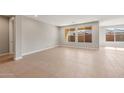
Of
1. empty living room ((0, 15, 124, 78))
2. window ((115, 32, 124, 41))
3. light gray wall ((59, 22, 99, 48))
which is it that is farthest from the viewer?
window ((115, 32, 124, 41))

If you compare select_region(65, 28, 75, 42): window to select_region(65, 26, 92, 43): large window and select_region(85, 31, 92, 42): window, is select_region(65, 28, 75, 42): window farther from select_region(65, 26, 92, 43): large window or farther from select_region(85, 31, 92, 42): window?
select_region(85, 31, 92, 42): window

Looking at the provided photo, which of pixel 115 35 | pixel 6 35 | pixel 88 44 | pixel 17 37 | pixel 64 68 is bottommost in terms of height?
pixel 64 68

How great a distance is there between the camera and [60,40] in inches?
499

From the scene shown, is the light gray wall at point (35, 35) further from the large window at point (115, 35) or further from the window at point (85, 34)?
the large window at point (115, 35)

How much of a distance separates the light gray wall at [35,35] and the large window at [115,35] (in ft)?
18.1

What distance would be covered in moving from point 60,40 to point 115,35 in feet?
18.4

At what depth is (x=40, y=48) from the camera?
29.2ft

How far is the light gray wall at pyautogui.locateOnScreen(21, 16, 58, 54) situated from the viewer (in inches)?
269

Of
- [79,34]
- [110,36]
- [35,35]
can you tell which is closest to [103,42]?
[110,36]

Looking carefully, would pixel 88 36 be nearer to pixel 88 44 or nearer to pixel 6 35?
pixel 88 44

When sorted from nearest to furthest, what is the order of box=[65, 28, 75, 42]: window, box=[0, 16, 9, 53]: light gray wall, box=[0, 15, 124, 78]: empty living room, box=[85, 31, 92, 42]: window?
box=[0, 15, 124, 78]: empty living room < box=[0, 16, 9, 53]: light gray wall < box=[85, 31, 92, 42]: window < box=[65, 28, 75, 42]: window

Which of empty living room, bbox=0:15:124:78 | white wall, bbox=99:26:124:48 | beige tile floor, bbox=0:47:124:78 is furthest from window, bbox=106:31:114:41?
beige tile floor, bbox=0:47:124:78

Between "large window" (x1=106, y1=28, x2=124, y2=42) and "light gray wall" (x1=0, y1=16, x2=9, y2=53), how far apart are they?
9147 mm
